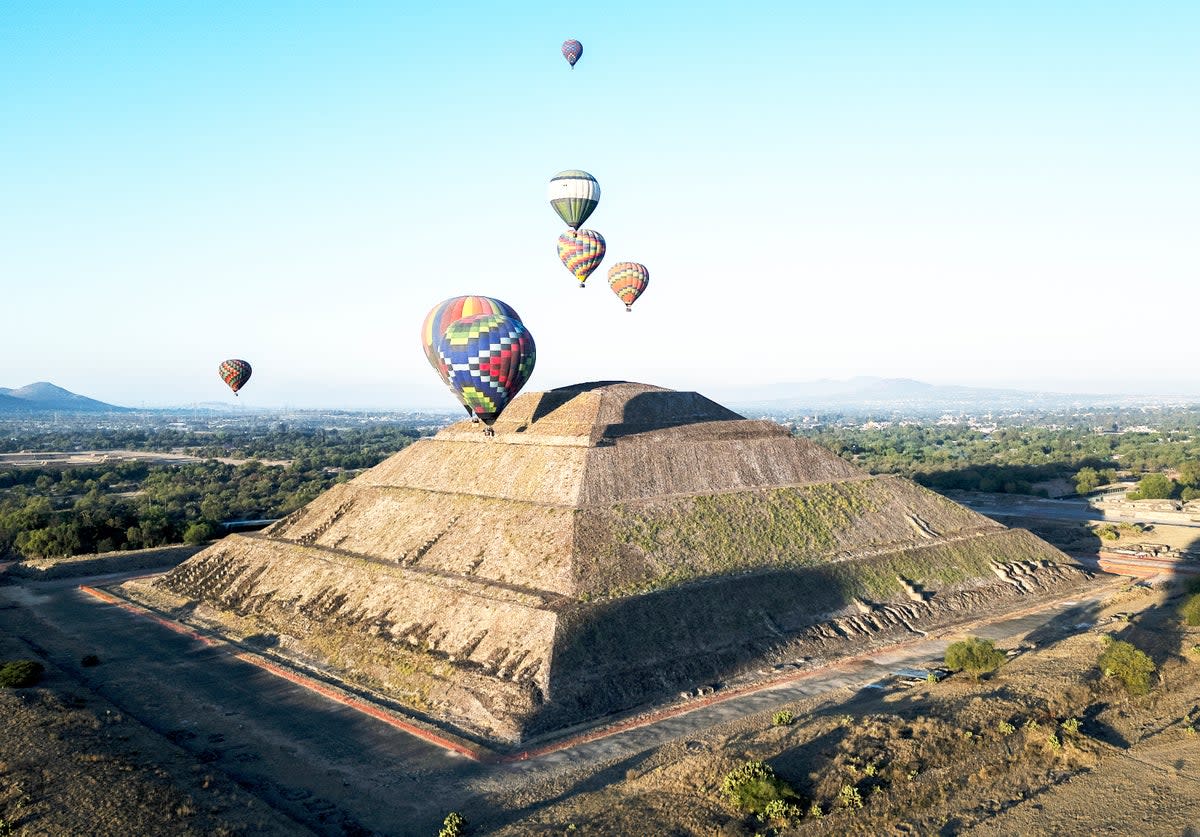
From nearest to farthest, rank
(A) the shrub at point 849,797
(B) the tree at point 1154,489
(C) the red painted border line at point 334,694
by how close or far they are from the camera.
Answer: (A) the shrub at point 849,797
(C) the red painted border line at point 334,694
(B) the tree at point 1154,489

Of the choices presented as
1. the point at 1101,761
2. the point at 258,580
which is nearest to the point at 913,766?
the point at 1101,761

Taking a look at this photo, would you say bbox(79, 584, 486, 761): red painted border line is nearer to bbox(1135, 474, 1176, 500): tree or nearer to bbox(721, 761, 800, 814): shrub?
bbox(721, 761, 800, 814): shrub

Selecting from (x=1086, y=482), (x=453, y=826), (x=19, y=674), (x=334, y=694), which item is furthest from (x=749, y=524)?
(x=1086, y=482)

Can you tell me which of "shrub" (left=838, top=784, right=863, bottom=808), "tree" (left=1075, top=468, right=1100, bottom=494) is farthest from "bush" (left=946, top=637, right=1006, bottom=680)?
"tree" (left=1075, top=468, right=1100, bottom=494)

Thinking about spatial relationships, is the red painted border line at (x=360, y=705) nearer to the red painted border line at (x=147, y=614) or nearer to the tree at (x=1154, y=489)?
the red painted border line at (x=147, y=614)

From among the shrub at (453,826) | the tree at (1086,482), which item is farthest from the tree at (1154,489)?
the shrub at (453,826)

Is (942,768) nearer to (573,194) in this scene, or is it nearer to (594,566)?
(594,566)

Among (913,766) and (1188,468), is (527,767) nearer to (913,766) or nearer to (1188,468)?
(913,766)
